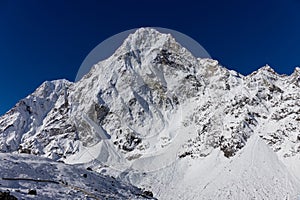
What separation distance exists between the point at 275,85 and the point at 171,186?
73338 millimetres

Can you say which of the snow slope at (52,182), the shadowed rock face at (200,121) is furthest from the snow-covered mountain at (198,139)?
the snow slope at (52,182)

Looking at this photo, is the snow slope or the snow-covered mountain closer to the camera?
the snow slope

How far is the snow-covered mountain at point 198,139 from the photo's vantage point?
112 m

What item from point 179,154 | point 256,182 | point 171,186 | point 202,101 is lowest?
point 256,182

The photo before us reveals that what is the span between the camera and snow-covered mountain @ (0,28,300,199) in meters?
112

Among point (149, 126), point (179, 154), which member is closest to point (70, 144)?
point (149, 126)

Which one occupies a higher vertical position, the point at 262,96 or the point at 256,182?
the point at 262,96

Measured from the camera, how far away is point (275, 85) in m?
164

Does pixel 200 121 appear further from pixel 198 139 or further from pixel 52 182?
pixel 52 182

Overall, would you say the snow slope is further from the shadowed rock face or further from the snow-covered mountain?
the shadowed rock face

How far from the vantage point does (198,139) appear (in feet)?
494

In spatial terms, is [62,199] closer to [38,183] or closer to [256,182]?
[38,183]

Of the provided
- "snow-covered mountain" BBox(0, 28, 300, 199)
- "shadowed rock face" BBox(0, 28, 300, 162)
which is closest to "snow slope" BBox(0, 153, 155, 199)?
"snow-covered mountain" BBox(0, 28, 300, 199)

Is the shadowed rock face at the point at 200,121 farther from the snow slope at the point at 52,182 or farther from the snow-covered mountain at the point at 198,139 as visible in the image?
the snow slope at the point at 52,182
